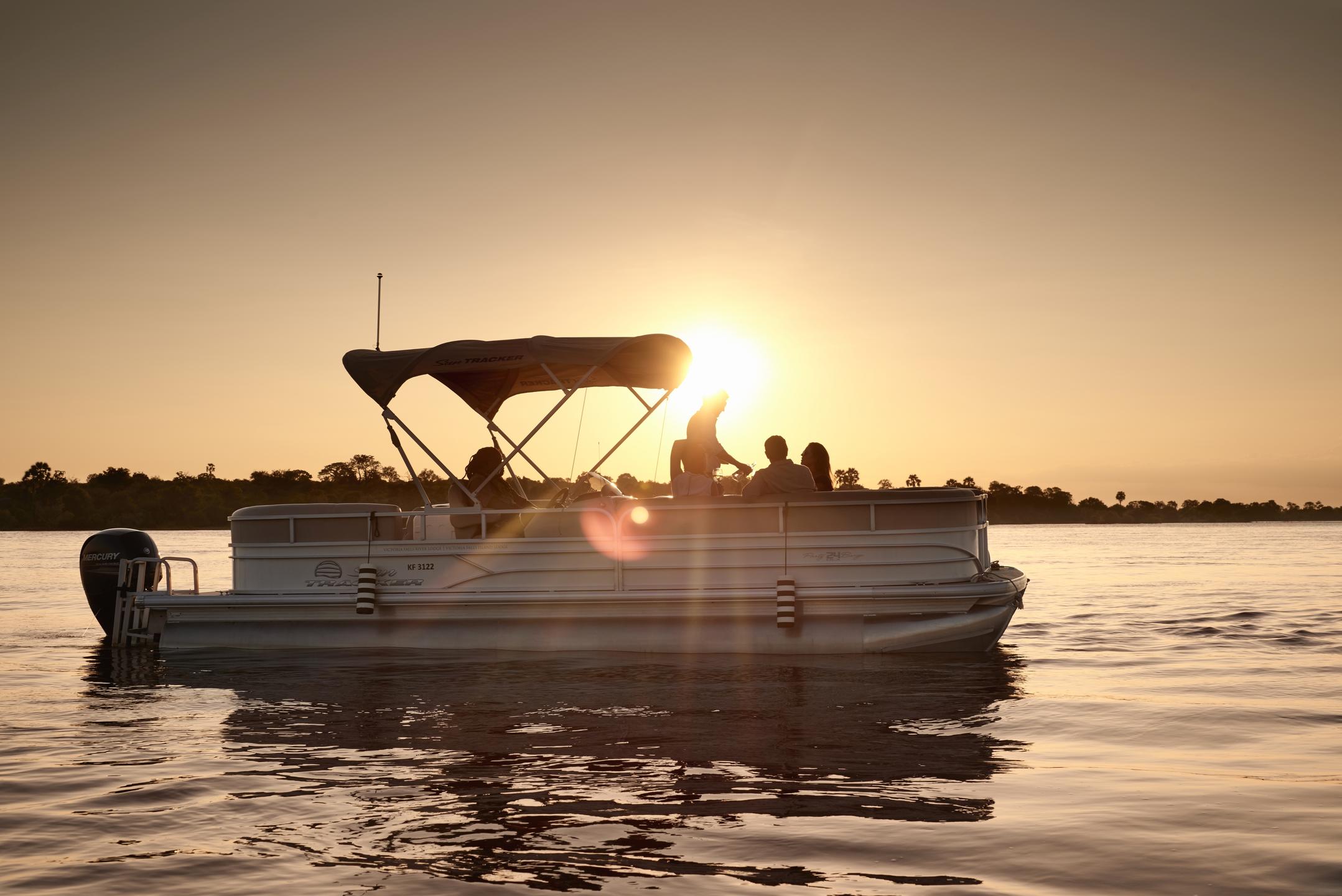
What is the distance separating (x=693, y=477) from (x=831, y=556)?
173cm

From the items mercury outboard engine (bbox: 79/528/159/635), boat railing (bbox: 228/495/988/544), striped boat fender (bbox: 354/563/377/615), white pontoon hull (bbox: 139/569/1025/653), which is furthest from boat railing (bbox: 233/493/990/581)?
mercury outboard engine (bbox: 79/528/159/635)

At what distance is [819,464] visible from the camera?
12477 mm

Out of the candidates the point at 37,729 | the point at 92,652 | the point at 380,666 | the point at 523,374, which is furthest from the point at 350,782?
the point at 92,652

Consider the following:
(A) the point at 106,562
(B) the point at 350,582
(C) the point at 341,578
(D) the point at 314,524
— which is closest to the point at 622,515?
(B) the point at 350,582

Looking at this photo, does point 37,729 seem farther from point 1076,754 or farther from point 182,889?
point 1076,754

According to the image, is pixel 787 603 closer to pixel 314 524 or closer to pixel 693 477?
pixel 693 477

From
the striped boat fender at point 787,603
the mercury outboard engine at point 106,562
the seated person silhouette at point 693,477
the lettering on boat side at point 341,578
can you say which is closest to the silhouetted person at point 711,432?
the seated person silhouette at point 693,477

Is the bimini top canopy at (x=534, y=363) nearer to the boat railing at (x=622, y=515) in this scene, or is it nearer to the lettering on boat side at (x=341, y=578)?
the boat railing at (x=622, y=515)

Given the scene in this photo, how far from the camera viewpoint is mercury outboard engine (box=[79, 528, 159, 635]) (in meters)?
15.0

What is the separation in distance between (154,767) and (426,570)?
18.8 feet

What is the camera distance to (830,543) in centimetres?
1156

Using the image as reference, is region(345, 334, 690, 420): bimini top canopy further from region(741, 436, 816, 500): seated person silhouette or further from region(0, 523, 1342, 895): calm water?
region(0, 523, 1342, 895): calm water

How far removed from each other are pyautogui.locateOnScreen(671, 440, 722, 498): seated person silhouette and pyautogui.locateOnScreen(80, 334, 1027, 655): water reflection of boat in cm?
28

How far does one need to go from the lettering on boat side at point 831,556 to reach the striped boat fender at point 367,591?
4992 millimetres
